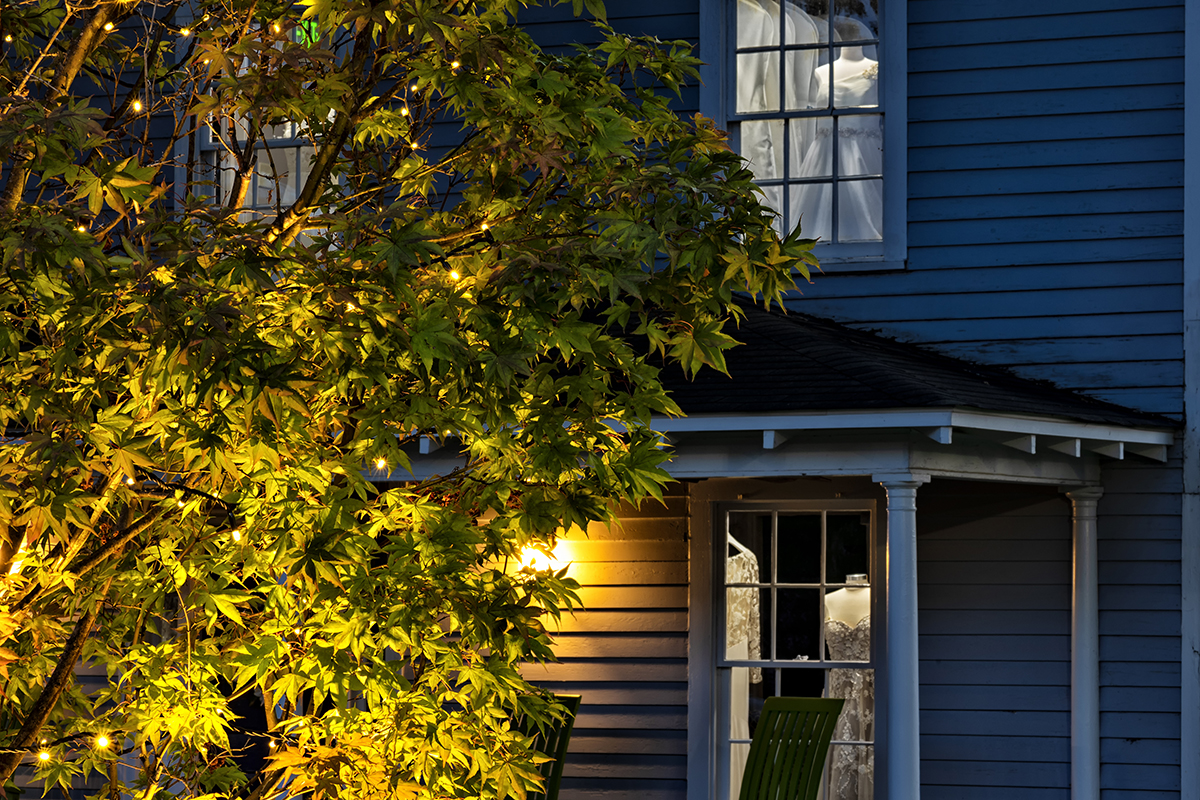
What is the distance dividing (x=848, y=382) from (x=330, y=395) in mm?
3692

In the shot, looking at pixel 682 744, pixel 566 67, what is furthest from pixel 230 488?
pixel 682 744

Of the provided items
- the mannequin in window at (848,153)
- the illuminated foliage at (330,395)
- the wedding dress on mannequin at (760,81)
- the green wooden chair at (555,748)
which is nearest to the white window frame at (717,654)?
the green wooden chair at (555,748)

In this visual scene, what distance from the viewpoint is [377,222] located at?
283cm

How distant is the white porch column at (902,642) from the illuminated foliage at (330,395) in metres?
3.15

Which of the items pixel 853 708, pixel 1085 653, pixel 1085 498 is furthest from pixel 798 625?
pixel 1085 498

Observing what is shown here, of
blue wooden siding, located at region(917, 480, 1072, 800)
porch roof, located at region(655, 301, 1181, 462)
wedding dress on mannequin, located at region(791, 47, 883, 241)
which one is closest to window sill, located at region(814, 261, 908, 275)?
wedding dress on mannequin, located at region(791, 47, 883, 241)

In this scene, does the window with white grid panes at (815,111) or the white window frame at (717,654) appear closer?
the white window frame at (717,654)

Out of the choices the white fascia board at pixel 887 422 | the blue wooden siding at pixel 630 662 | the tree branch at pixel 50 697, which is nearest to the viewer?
the tree branch at pixel 50 697

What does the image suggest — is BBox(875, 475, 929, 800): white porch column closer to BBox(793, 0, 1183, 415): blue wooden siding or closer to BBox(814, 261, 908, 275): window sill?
BBox(793, 0, 1183, 415): blue wooden siding

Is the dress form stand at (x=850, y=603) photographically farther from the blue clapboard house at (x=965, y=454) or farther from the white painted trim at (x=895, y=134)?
the white painted trim at (x=895, y=134)

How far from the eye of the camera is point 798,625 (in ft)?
23.8

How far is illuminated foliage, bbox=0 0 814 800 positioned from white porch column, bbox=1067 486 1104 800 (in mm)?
4348

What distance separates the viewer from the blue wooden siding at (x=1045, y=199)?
6.95m

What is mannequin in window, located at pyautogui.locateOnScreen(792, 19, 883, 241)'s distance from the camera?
24.5 ft
